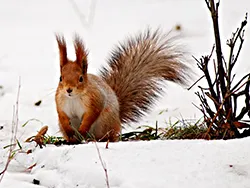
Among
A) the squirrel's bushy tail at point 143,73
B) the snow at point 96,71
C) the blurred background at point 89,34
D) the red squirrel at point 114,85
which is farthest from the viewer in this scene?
the blurred background at point 89,34

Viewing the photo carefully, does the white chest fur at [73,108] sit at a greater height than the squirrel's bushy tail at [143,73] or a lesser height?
lesser

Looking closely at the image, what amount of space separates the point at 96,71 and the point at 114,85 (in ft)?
2.96

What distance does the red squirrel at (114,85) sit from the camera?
3.44 meters

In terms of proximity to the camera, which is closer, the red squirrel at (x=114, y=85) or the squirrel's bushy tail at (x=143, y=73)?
the red squirrel at (x=114, y=85)

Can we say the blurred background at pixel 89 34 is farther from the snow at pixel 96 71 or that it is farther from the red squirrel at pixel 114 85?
the red squirrel at pixel 114 85

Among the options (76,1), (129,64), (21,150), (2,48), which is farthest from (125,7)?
(21,150)

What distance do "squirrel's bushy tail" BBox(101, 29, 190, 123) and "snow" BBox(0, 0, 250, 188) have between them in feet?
0.95

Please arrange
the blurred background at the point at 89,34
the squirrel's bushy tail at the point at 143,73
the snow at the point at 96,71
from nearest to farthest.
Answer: the snow at the point at 96,71 < the squirrel's bushy tail at the point at 143,73 < the blurred background at the point at 89,34

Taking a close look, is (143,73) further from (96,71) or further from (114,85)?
(96,71)

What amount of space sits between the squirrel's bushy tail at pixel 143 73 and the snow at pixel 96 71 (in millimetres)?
289

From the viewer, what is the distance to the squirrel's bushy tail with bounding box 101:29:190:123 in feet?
12.6

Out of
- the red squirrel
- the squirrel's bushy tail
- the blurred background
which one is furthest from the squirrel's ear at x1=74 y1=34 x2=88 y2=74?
the blurred background

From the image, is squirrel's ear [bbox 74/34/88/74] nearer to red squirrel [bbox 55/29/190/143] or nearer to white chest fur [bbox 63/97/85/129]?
red squirrel [bbox 55/29/190/143]

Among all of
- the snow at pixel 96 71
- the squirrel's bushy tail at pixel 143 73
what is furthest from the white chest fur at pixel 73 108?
the squirrel's bushy tail at pixel 143 73
